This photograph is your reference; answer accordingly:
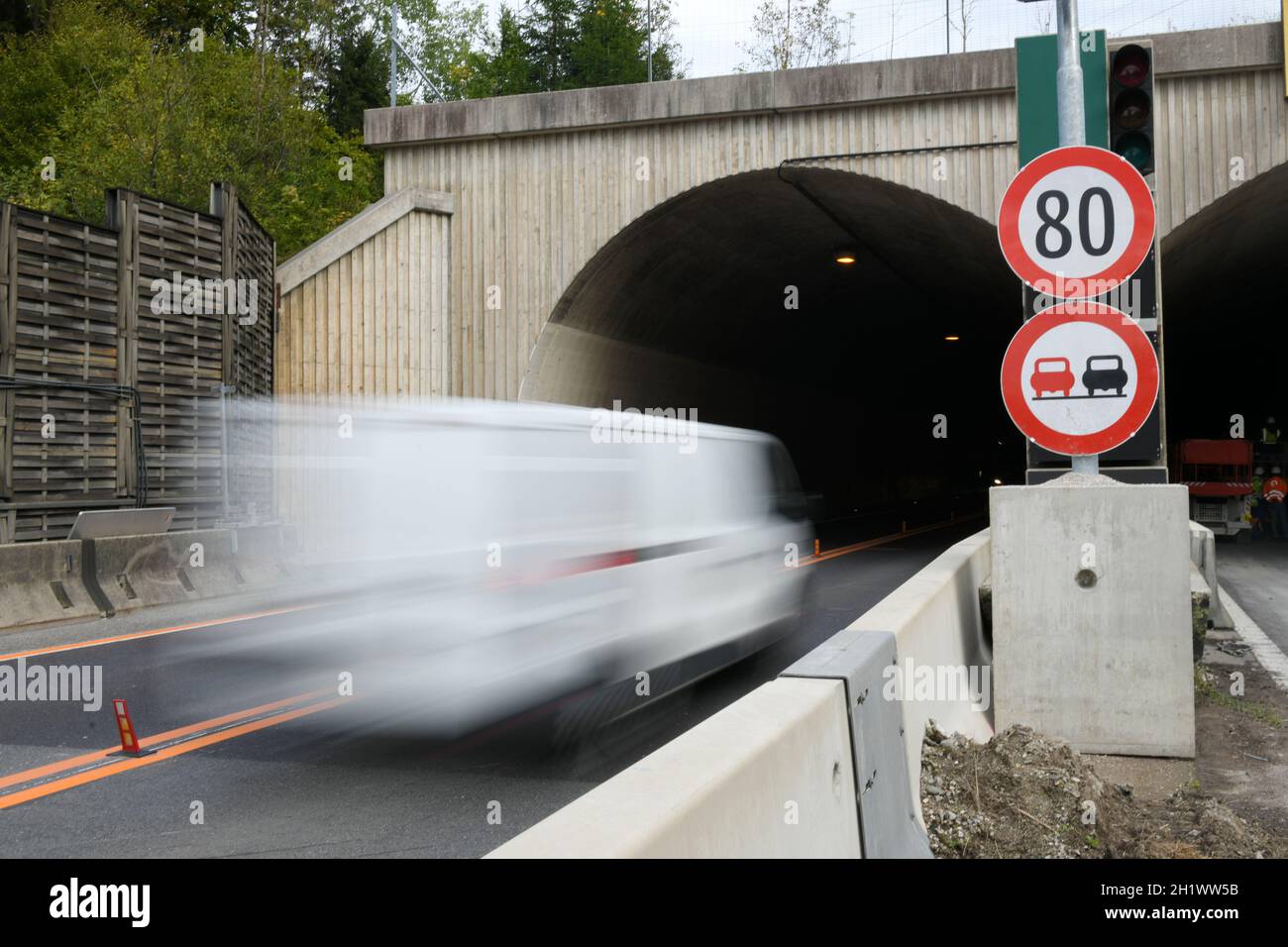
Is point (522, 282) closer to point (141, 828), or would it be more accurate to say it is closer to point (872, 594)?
point (872, 594)

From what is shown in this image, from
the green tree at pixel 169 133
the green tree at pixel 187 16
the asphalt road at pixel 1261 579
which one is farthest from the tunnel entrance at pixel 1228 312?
the green tree at pixel 187 16

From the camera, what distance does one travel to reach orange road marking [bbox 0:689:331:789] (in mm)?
5703

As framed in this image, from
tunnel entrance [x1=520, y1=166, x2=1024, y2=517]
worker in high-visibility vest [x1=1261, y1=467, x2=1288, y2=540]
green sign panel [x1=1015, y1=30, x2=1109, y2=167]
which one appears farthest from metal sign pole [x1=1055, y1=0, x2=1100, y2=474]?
worker in high-visibility vest [x1=1261, y1=467, x2=1288, y2=540]

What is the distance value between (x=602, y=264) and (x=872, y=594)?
7453 mm

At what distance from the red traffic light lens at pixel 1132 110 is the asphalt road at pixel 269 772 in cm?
403

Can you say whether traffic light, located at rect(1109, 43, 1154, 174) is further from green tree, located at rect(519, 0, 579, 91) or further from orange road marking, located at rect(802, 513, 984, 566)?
green tree, located at rect(519, 0, 579, 91)

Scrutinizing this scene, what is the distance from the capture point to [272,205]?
30.8m

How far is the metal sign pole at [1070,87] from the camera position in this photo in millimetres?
5730

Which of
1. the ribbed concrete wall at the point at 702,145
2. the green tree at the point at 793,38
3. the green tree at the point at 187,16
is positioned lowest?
the ribbed concrete wall at the point at 702,145

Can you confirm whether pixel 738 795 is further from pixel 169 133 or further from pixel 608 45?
pixel 608 45

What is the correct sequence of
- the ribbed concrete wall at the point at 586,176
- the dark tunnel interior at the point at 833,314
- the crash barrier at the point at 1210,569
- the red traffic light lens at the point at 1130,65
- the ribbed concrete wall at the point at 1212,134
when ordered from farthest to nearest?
the dark tunnel interior at the point at 833,314 < the ribbed concrete wall at the point at 586,176 < the ribbed concrete wall at the point at 1212,134 < the crash barrier at the point at 1210,569 < the red traffic light lens at the point at 1130,65

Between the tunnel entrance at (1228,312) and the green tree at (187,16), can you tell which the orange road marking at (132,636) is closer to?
the tunnel entrance at (1228,312)

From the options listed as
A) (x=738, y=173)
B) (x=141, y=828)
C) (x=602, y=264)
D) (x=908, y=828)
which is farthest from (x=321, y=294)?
(x=908, y=828)
